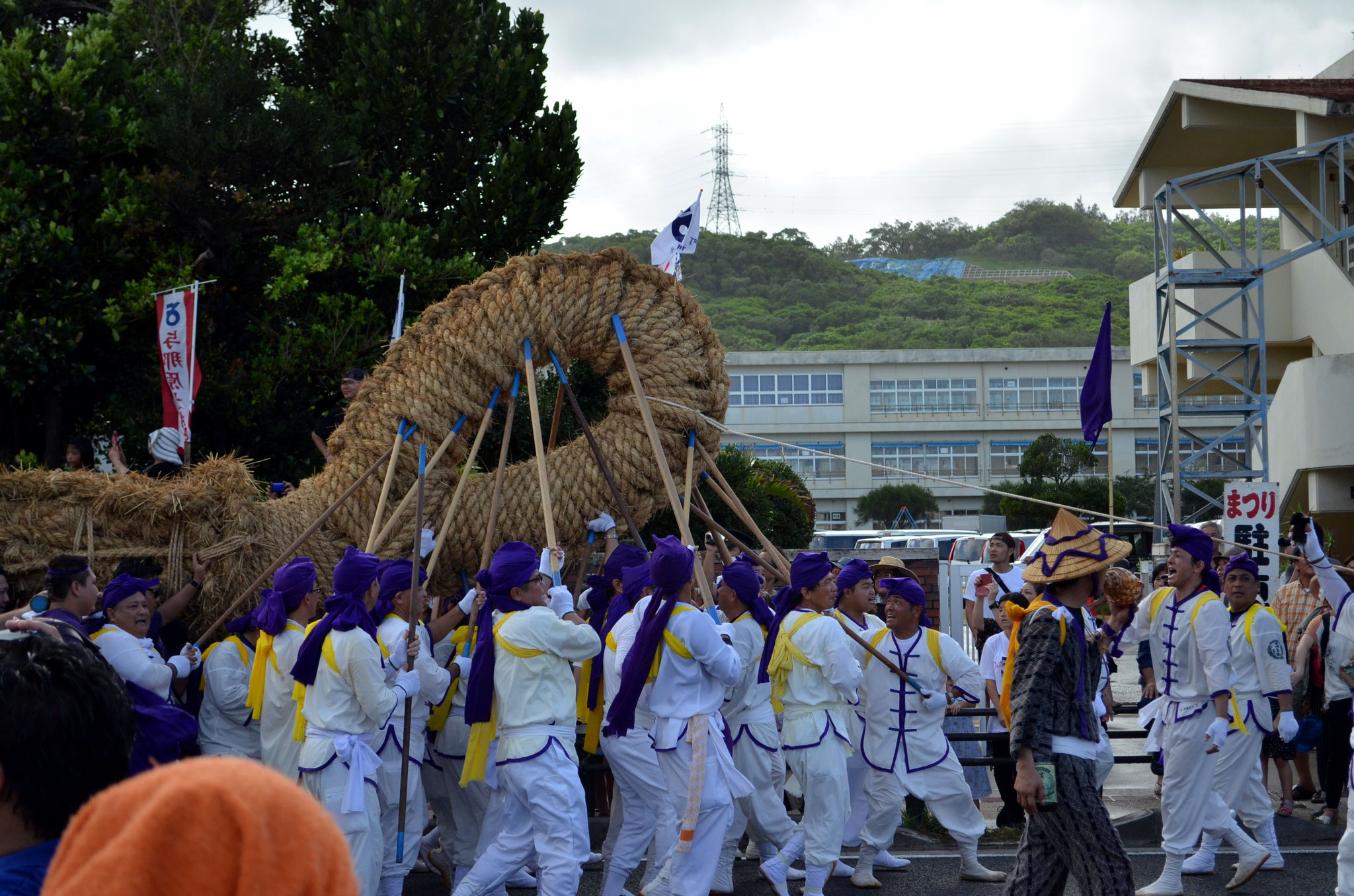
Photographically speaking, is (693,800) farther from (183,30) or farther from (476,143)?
(183,30)

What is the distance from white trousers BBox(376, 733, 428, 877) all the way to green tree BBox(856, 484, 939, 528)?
37268 millimetres

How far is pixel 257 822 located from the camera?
125 centimetres

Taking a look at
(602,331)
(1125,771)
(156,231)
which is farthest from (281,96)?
(1125,771)

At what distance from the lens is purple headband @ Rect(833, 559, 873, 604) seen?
7391 mm

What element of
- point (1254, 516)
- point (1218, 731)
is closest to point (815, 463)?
point (1254, 516)

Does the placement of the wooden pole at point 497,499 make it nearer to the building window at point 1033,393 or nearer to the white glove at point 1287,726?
the white glove at point 1287,726

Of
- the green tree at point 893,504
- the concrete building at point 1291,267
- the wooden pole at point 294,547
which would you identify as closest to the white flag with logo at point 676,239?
the wooden pole at point 294,547

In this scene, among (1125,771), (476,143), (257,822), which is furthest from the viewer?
(476,143)

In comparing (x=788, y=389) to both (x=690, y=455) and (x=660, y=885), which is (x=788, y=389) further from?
(x=660, y=885)

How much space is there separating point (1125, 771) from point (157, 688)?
321 inches

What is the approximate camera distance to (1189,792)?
6371 millimetres

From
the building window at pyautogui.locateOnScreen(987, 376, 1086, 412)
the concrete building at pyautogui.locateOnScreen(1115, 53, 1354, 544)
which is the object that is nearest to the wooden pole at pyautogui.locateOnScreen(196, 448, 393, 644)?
the concrete building at pyautogui.locateOnScreen(1115, 53, 1354, 544)

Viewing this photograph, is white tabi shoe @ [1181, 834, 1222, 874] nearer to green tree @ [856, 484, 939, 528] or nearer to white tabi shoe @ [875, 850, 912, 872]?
white tabi shoe @ [875, 850, 912, 872]

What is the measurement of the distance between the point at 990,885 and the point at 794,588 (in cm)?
193
